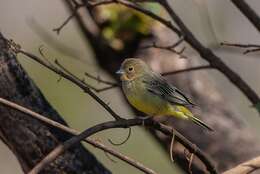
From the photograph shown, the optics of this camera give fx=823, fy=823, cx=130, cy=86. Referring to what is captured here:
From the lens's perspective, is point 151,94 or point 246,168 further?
point 151,94

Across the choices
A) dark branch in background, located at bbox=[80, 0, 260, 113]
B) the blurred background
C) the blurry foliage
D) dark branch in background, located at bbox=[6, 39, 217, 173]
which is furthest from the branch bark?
the blurred background

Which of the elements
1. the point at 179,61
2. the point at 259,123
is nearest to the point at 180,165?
the point at 179,61

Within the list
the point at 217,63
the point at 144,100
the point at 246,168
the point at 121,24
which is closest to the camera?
the point at 246,168

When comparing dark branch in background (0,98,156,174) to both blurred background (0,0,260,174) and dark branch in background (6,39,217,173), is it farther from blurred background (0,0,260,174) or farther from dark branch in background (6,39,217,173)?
blurred background (0,0,260,174)

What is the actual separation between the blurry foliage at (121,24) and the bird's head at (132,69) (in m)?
0.67

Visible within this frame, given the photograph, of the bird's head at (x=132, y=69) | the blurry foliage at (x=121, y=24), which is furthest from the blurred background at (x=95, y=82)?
the bird's head at (x=132, y=69)

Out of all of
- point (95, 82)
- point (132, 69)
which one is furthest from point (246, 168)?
point (95, 82)

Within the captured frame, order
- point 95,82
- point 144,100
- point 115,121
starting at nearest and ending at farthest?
point 115,121 → point 144,100 → point 95,82

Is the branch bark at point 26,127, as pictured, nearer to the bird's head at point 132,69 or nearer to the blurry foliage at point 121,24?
the bird's head at point 132,69

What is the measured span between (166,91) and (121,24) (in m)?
1.00

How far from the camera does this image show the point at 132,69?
15.2 ft

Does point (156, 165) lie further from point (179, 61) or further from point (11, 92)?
point (11, 92)

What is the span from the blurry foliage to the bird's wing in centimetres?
81

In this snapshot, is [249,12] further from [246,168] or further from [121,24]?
[121,24]
